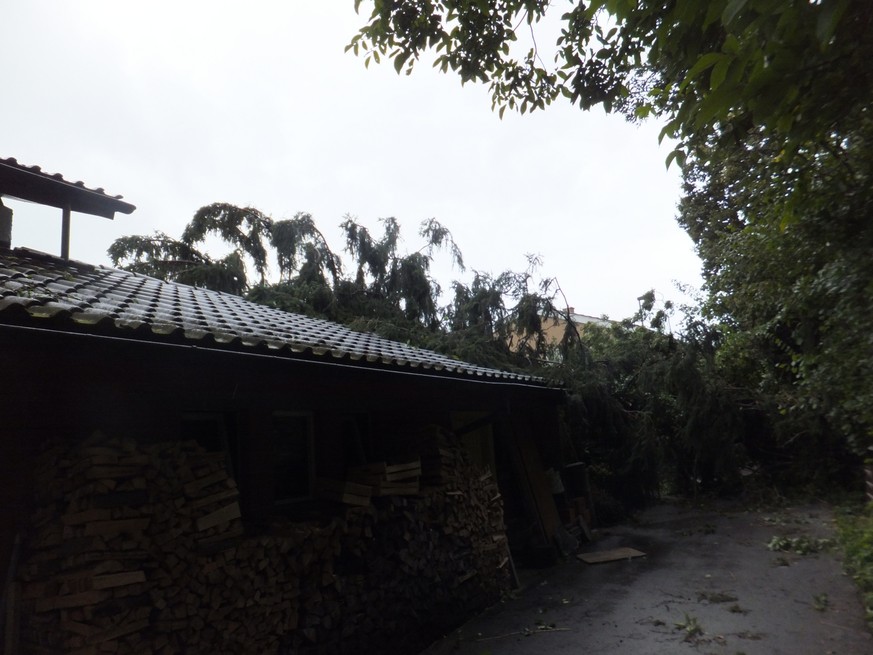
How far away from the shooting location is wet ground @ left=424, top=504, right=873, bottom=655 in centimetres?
561

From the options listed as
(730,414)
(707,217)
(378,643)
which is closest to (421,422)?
(378,643)

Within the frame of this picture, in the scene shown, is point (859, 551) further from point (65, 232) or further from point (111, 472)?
point (65, 232)

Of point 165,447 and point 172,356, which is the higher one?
point 172,356

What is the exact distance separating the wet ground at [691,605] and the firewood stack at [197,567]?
37.0 inches

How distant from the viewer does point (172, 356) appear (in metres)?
3.56

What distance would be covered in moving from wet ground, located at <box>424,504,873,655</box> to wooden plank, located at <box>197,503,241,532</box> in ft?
8.24

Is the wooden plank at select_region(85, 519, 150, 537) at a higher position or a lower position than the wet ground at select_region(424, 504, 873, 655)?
higher

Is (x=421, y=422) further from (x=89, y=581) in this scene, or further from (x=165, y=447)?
(x=89, y=581)

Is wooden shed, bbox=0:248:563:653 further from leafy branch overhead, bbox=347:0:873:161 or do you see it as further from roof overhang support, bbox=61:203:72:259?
leafy branch overhead, bbox=347:0:873:161

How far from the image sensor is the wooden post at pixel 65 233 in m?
6.68

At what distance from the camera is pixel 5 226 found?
6324mm

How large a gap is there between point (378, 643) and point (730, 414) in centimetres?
1028

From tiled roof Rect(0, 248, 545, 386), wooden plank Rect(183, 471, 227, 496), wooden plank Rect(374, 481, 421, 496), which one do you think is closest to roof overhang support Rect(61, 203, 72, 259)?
tiled roof Rect(0, 248, 545, 386)

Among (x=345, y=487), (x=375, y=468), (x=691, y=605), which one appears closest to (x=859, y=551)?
(x=691, y=605)
